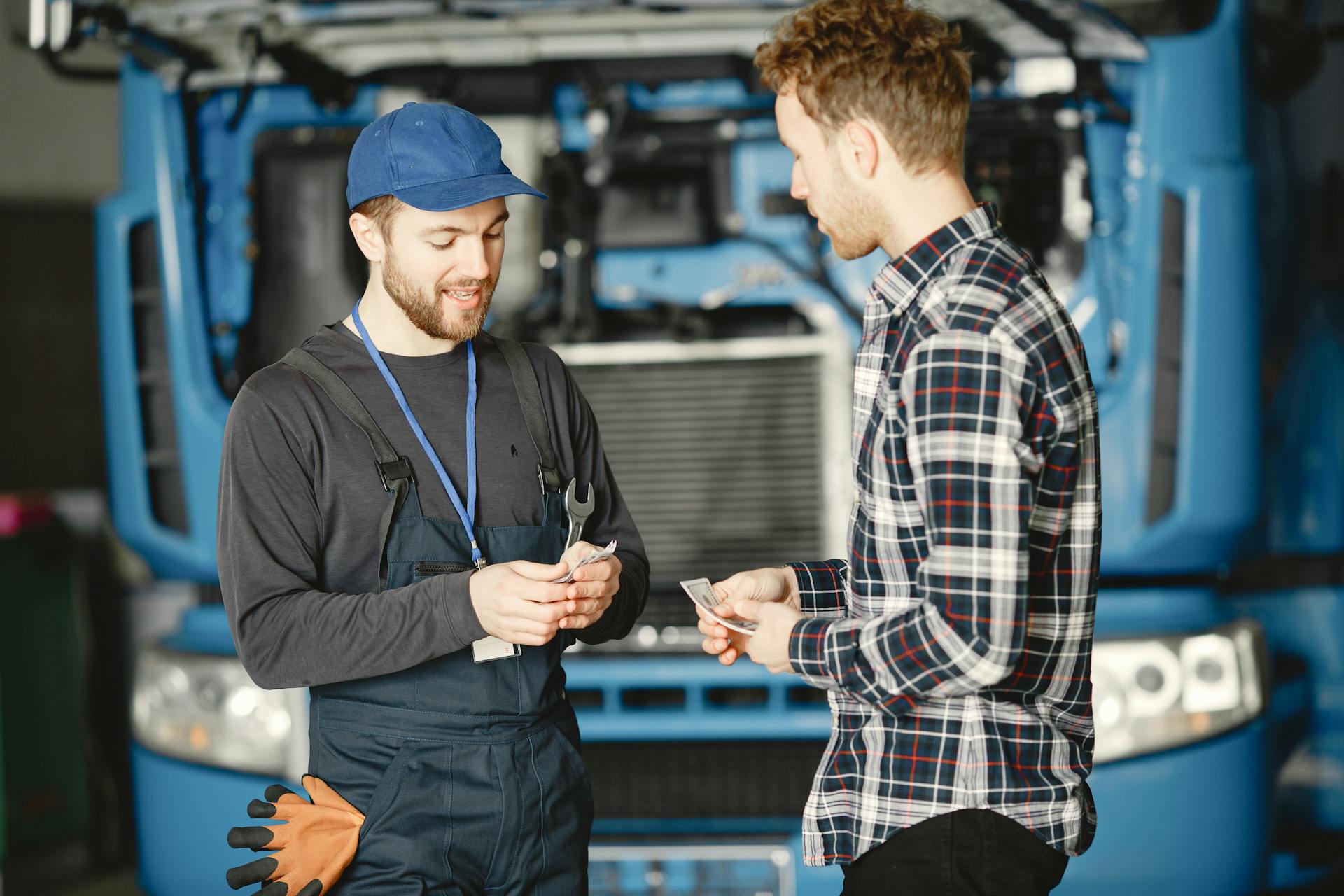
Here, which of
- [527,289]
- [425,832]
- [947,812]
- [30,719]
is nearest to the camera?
[947,812]

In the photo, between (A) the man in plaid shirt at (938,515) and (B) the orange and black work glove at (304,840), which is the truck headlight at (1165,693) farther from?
(B) the orange and black work glove at (304,840)

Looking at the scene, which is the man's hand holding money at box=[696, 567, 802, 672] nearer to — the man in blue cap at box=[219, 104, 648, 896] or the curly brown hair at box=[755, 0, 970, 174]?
the man in blue cap at box=[219, 104, 648, 896]

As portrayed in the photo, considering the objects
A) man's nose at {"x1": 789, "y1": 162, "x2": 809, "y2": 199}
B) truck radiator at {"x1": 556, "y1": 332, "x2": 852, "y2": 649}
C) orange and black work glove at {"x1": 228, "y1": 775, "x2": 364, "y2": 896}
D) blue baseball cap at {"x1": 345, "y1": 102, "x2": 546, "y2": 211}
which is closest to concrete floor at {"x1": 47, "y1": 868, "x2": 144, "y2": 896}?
truck radiator at {"x1": 556, "y1": 332, "x2": 852, "y2": 649}

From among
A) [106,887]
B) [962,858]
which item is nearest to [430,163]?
[962,858]

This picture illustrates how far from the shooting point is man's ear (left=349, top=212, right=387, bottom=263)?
1944 mm

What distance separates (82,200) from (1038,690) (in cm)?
704

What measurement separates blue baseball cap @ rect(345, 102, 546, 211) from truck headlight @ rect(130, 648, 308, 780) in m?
1.47

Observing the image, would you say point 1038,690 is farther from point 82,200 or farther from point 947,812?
point 82,200

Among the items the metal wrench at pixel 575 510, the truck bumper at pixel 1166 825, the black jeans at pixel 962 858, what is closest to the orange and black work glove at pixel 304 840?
the metal wrench at pixel 575 510

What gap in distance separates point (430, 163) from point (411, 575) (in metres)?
0.57

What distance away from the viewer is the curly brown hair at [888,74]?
63.1 inches

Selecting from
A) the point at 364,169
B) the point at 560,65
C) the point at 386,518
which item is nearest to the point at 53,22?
the point at 560,65

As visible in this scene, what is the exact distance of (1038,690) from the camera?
164 cm

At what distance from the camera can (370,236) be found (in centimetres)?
195
